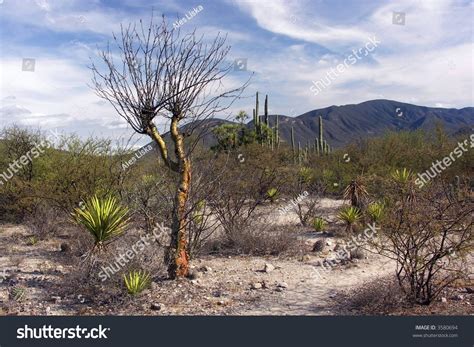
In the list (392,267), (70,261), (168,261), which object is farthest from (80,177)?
(392,267)

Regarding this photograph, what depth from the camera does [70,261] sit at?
9219mm

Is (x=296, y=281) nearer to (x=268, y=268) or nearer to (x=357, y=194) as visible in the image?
(x=268, y=268)

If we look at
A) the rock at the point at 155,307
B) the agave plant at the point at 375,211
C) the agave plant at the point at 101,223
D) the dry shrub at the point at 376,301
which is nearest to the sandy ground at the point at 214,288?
the rock at the point at 155,307

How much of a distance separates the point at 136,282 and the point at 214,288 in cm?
136

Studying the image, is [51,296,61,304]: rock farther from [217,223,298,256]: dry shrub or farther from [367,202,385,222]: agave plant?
[367,202,385,222]: agave plant

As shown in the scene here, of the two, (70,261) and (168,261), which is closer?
(168,261)

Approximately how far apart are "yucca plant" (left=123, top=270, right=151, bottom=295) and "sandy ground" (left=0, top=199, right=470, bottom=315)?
11 cm

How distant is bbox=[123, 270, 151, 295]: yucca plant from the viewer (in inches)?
263

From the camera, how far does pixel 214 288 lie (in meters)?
7.44

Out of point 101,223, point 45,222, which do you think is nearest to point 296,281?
point 101,223

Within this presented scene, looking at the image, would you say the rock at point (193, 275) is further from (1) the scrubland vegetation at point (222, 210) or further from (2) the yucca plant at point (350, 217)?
(2) the yucca plant at point (350, 217)

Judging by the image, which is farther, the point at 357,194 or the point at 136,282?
the point at 357,194
